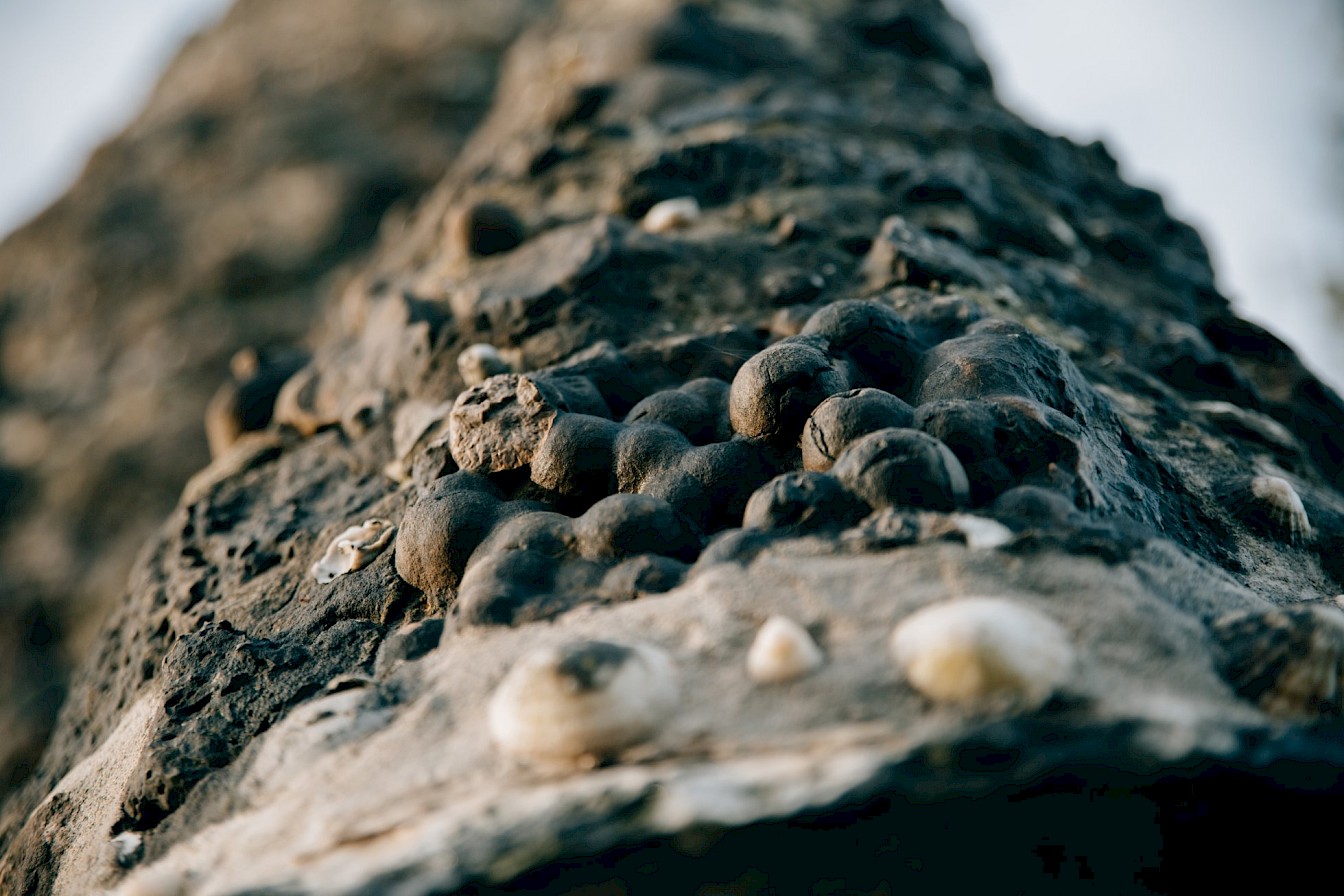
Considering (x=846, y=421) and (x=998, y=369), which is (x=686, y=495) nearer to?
(x=846, y=421)

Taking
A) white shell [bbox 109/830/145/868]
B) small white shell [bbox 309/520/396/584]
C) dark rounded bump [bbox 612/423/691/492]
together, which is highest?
white shell [bbox 109/830/145/868]

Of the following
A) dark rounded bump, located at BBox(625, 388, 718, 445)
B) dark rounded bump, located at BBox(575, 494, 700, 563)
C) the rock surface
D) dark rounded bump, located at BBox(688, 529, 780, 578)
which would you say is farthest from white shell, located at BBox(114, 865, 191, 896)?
dark rounded bump, located at BBox(625, 388, 718, 445)

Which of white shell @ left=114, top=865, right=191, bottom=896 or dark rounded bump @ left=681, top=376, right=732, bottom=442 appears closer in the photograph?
white shell @ left=114, top=865, right=191, bottom=896

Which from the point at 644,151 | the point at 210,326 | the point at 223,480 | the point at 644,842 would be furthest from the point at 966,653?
the point at 210,326

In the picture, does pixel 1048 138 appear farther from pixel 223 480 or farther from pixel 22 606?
pixel 22 606

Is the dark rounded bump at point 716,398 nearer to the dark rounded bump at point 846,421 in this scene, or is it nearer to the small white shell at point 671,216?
the dark rounded bump at point 846,421

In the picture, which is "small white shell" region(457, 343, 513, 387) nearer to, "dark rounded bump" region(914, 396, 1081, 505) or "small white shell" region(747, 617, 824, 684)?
"dark rounded bump" region(914, 396, 1081, 505)

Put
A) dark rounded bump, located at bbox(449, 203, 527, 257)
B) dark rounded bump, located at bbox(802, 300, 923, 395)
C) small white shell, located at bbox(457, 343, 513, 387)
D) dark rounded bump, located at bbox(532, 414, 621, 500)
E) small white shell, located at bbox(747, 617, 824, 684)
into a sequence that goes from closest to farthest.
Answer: small white shell, located at bbox(747, 617, 824, 684) < dark rounded bump, located at bbox(532, 414, 621, 500) < dark rounded bump, located at bbox(802, 300, 923, 395) < small white shell, located at bbox(457, 343, 513, 387) < dark rounded bump, located at bbox(449, 203, 527, 257)
